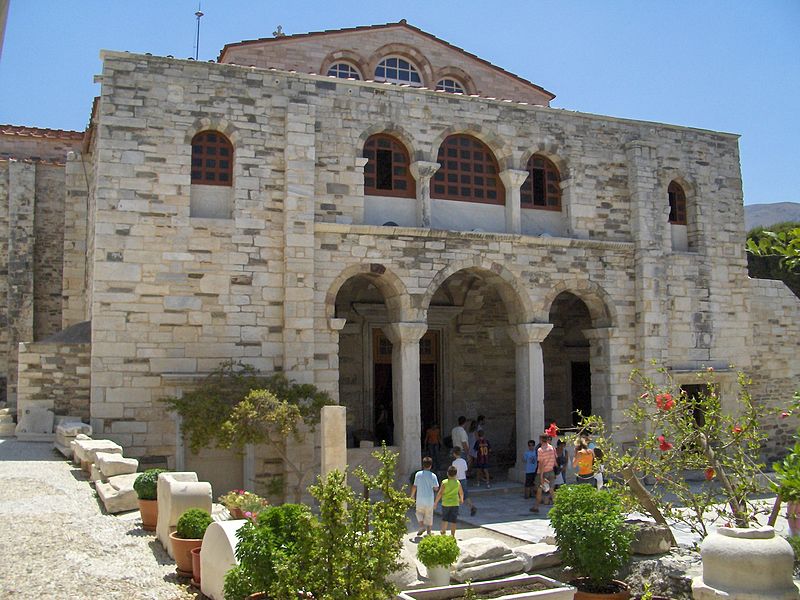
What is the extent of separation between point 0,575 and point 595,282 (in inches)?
495

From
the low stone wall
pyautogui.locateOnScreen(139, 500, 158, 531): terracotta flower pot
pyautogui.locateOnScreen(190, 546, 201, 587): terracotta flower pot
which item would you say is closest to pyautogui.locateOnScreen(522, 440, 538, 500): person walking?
pyautogui.locateOnScreen(139, 500, 158, 531): terracotta flower pot

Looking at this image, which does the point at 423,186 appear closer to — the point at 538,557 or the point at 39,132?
the point at 538,557

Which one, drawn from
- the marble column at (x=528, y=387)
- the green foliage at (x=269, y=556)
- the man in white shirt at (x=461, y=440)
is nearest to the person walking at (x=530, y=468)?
the marble column at (x=528, y=387)

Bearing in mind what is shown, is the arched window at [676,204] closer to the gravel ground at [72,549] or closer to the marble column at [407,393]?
the marble column at [407,393]

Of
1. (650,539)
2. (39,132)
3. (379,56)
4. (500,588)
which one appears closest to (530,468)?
(650,539)

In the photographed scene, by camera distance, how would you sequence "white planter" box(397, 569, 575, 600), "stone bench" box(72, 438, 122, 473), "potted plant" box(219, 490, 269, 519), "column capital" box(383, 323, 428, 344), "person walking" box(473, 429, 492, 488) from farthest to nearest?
"person walking" box(473, 429, 492, 488) < "column capital" box(383, 323, 428, 344) < "stone bench" box(72, 438, 122, 473) < "potted plant" box(219, 490, 269, 519) < "white planter" box(397, 569, 575, 600)

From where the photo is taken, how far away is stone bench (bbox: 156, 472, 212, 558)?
7.81 meters

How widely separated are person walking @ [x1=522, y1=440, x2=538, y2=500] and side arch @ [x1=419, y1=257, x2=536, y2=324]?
2734 millimetres

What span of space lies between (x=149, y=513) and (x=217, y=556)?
2354 mm

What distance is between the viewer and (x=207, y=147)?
45.5 ft

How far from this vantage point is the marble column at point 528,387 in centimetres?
1546

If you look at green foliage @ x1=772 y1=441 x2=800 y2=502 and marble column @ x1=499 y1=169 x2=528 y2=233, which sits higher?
marble column @ x1=499 y1=169 x2=528 y2=233

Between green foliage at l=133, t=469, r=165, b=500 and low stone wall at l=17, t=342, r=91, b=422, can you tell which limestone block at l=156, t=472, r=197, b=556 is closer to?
green foliage at l=133, t=469, r=165, b=500

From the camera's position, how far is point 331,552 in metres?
5.66
